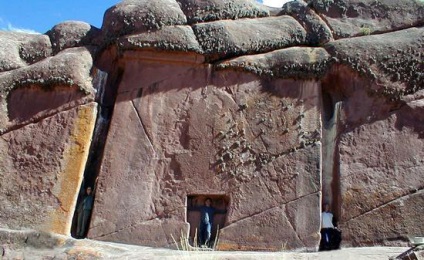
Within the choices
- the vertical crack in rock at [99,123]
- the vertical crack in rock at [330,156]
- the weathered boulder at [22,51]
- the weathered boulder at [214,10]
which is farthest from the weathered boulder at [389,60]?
the weathered boulder at [22,51]

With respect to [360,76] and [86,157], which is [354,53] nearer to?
[360,76]

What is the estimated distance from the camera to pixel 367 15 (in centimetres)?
1289

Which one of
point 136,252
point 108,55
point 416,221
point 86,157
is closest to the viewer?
point 136,252

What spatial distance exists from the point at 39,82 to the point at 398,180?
7025 mm

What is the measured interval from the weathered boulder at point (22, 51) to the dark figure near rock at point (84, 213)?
3.35 m

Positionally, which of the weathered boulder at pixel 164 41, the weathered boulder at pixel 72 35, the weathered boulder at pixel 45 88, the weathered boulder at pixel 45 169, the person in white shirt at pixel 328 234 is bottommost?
the person in white shirt at pixel 328 234

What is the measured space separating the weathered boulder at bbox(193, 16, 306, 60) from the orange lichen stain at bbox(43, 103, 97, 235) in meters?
2.56

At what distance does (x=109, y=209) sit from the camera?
1135 centimetres

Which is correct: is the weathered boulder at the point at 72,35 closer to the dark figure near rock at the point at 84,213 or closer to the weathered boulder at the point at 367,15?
the dark figure near rock at the point at 84,213

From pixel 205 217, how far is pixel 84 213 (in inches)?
88.3

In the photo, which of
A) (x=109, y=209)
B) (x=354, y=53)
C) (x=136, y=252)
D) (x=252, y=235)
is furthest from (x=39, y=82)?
(x=354, y=53)

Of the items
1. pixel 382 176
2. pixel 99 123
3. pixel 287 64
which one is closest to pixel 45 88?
pixel 99 123

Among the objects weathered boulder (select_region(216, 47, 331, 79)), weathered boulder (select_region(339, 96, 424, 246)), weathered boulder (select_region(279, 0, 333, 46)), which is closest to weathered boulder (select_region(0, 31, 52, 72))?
weathered boulder (select_region(216, 47, 331, 79))

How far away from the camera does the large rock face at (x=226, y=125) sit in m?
11.2
